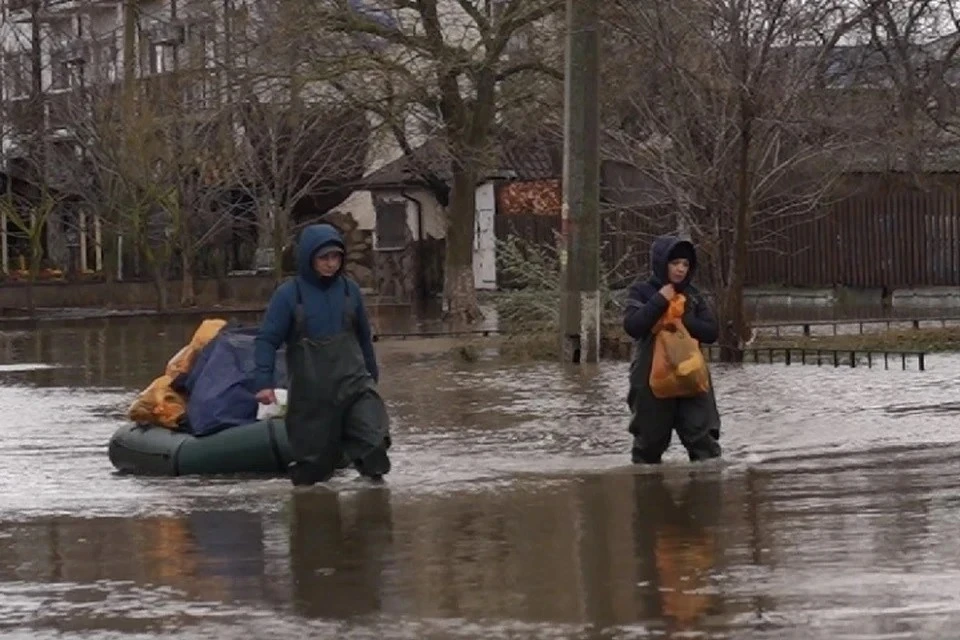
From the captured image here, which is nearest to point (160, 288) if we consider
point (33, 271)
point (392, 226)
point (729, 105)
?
point (33, 271)

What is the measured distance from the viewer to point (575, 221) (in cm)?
2052

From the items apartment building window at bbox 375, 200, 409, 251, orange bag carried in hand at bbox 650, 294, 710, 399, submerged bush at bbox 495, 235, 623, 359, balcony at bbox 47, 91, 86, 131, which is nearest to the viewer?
orange bag carried in hand at bbox 650, 294, 710, 399

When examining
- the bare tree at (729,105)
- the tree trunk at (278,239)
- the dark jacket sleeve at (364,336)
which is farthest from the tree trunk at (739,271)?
the tree trunk at (278,239)

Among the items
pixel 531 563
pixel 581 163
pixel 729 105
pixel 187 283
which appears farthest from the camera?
pixel 187 283

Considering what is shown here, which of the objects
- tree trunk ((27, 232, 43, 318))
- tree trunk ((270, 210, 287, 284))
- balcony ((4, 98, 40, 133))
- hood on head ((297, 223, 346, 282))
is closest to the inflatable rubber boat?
hood on head ((297, 223, 346, 282))

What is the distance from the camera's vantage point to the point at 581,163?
2047cm

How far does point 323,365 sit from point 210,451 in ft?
4.92

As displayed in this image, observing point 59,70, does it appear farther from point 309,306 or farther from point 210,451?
point 309,306

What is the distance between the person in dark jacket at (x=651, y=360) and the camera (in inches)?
497

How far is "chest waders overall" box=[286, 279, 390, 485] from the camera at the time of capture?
1216 centimetres

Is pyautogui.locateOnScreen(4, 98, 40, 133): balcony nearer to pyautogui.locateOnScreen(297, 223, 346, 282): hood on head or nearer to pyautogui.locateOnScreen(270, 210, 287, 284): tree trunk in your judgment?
pyautogui.locateOnScreen(270, 210, 287, 284): tree trunk

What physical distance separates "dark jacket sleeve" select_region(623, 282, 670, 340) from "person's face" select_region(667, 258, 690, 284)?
0.13 m

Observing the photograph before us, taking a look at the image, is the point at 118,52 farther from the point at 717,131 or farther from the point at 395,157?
the point at 717,131

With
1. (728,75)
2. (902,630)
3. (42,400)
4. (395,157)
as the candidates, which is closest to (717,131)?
(728,75)
